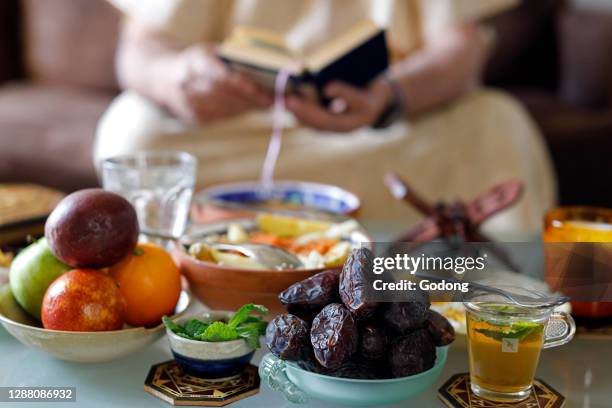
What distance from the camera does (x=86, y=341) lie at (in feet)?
2.55

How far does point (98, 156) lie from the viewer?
6.45ft

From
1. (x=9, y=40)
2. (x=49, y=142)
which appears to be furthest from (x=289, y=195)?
(x=9, y=40)

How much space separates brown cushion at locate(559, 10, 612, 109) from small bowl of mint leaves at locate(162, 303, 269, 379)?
2.24 meters

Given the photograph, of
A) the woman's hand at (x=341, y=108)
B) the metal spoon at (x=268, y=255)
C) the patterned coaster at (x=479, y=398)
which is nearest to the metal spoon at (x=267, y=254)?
the metal spoon at (x=268, y=255)

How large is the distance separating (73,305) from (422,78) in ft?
3.89

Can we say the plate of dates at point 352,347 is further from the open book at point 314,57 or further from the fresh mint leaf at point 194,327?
the open book at point 314,57

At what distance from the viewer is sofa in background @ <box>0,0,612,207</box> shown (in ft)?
7.77

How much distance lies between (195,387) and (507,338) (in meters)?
0.29

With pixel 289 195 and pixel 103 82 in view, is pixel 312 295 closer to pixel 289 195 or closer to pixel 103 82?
pixel 289 195

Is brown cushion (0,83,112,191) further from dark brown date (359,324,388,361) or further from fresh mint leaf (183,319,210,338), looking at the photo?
dark brown date (359,324,388,361)

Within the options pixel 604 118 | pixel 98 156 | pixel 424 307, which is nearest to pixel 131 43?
pixel 98 156

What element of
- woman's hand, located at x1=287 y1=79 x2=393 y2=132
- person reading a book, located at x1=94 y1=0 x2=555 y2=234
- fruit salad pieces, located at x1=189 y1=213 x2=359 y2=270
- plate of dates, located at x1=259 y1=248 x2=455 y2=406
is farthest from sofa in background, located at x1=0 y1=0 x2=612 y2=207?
plate of dates, located at x1=259 y1=248 x2=455 y2=406

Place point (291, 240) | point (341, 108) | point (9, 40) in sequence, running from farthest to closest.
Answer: point (9, 40)
point (341, 108)
point (291, 240)

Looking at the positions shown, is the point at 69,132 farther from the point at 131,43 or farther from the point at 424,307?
the point at 424,307
